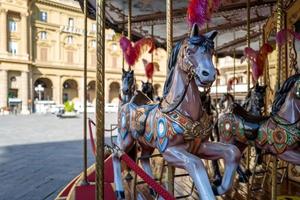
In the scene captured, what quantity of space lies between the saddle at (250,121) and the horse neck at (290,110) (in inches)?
Result: 19.1

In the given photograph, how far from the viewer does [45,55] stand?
4475 centimetres

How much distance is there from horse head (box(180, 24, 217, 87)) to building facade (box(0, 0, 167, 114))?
34.6m

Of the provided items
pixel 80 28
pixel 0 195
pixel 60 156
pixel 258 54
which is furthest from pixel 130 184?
pixel 80 28

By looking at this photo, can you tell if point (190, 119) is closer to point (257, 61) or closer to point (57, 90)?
point (257, 61)

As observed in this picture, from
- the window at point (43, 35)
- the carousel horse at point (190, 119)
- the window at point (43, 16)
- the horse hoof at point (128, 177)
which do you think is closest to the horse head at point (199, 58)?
the carousel horse at point (190, 119)

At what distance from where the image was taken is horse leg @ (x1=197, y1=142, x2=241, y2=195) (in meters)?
2.56

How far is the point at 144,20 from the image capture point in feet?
22.6

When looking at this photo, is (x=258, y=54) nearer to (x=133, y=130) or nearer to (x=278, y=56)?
(x=278, y=56)

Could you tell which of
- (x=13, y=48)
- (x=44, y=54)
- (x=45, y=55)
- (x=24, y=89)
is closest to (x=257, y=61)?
(x=24, y=89)

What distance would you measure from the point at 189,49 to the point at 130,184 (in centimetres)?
275

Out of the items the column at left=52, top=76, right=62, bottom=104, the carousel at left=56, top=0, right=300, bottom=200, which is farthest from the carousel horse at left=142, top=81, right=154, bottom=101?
the column at left=52, top=76, right=62, bottom=104

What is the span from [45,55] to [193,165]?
4528 cm

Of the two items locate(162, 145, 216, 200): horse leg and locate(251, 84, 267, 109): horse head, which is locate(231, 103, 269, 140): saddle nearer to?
locate(251, 84, 267, 109): horse head

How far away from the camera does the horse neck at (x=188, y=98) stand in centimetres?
252
